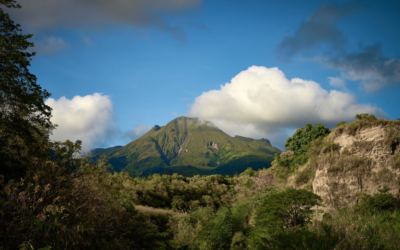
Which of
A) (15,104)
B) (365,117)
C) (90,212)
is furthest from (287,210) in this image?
(15,104)

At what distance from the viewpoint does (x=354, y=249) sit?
6.75 metres

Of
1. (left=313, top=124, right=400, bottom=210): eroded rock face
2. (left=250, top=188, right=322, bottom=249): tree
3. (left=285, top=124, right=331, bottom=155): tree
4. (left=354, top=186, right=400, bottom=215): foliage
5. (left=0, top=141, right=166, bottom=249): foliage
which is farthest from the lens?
(left=285, top=124, right=331, bottom=155): tree

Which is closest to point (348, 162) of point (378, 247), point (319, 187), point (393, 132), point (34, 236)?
point (319, 187)

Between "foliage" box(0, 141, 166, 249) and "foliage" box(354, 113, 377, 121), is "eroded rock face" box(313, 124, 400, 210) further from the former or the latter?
"foliage" box(0, 141, 166, 249)

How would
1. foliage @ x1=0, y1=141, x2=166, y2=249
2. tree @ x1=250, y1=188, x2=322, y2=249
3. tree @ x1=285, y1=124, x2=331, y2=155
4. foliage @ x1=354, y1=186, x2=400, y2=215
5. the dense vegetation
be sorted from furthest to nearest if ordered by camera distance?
tree @ x1=285, y1=124, x2=331, y2=155 → foliage @ x1=354, y1=186, x2=400, y2=215 → tree @ x1=250, y1=188, x2=322, y2=249 → foliage @ x1=0, y1=141, x2=166, y2=249 → the dense vegetation

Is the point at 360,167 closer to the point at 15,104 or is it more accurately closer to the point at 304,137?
the point at 304,137

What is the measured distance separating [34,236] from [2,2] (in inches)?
652

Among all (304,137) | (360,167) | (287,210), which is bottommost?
(287,210)

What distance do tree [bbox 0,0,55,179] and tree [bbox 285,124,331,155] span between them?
129ft

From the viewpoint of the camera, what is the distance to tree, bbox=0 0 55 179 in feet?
38.9

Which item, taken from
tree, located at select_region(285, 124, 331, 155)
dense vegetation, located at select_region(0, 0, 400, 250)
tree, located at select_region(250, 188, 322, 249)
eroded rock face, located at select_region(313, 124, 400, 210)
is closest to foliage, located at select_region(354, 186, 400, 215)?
dense vegetation, located at select_region(0, 0, 400, 250)

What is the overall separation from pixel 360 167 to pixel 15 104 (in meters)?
28.8

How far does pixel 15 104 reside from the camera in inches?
538

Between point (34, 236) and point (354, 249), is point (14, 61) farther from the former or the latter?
point (354, 249)
